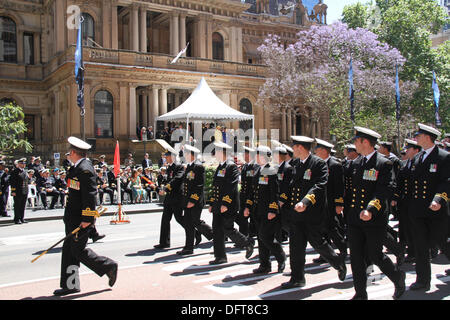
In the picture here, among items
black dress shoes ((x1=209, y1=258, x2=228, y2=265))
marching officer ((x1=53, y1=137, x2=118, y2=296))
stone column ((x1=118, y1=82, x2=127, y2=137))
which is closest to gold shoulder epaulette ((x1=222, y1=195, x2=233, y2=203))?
black dress shoes ((x1=209, y1=258, x2=228, y2=265))

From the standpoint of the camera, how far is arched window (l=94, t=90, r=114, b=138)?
3278 centimetres

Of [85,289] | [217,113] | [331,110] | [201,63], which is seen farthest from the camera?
[201,63]

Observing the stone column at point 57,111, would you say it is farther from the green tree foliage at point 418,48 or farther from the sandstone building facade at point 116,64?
the green tree foliage at point 418,48

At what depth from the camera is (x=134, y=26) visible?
120 ft

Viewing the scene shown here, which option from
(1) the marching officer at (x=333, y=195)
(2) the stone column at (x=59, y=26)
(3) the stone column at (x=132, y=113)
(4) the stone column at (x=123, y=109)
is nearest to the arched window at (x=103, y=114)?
(4) the stone column at (x=123, y=109)

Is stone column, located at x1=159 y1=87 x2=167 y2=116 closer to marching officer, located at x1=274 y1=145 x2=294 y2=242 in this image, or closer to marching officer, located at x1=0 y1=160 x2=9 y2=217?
marching officer, located at x1=0 y1=160 x2=9 y2=217

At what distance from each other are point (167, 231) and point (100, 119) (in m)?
24.6

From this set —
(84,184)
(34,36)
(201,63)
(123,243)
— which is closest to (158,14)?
(201,63)

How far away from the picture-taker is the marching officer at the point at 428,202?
6461mm

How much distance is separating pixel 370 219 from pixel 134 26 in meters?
33.9

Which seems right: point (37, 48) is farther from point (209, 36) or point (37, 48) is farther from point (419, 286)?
point (419, 286)

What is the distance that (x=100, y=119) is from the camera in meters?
33.1
